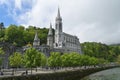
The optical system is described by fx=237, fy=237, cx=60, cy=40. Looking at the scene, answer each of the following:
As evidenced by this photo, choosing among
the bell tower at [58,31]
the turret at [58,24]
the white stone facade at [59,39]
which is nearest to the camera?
the white stone facade at [59,39]

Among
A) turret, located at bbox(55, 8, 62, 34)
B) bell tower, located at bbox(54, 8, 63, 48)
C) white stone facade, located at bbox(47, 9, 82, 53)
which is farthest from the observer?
turret, located at bbox(55, 8, 62, 34)

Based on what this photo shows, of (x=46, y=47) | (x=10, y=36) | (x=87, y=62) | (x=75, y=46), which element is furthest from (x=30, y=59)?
(x=75, y=46)

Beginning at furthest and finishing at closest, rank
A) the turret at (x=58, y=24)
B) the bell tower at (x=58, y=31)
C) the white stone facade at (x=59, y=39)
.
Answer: the turret at (x=58, y=24), the bell tower at (x=58, y=31), the white stone facade at (x=59, y=39)

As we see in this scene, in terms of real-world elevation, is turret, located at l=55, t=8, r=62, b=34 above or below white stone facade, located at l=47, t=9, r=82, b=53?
above

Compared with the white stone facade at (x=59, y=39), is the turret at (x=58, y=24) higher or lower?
higher

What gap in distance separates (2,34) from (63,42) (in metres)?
45.1

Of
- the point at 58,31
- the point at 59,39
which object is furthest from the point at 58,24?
the point at 59,39

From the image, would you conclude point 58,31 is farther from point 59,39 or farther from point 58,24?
point 59,39

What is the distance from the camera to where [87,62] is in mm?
127812

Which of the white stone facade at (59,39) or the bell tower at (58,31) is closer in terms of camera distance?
the white stone facade at (59,39)

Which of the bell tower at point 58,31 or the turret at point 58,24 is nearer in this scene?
the bell tower at point 58,31

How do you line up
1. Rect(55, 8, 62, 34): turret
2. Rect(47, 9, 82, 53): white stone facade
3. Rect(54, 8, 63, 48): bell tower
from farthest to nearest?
Rect(55, 8, 62, 34): turret → Rect(54, 8, 63, 48): bell tower → Rect(47, 9, 82, 53): white stone facade

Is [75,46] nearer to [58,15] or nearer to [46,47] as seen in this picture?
[58,15]

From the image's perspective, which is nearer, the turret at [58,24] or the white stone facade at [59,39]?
the white stone facade at [59,39]
